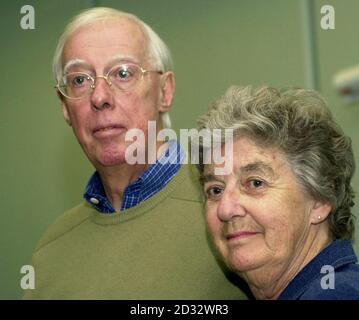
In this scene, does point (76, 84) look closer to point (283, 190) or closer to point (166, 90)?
point (166, 90)

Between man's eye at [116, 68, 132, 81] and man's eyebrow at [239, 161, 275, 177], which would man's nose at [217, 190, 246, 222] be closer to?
man's eyebrow at [239, 161, 275, 177]

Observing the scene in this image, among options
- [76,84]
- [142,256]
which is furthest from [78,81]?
[142,256]

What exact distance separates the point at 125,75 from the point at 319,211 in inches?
20.4

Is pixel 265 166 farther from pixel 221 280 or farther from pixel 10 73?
pixel 10 73

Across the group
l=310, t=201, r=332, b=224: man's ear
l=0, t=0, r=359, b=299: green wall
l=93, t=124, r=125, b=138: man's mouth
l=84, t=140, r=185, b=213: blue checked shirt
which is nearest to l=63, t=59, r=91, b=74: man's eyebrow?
l=93, t=124, r=125, b=138: man's mouth

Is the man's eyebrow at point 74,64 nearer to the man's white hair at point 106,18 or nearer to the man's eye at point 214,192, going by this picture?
the man's white hair at point 106,18

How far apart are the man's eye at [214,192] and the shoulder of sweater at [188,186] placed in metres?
0.14

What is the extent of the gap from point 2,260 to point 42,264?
1.46 ft

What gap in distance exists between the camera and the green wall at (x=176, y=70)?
1.44m

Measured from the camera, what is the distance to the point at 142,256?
1.12 metres

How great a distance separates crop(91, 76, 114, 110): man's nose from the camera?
116cm

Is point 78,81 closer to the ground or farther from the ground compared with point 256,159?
farther from the ground

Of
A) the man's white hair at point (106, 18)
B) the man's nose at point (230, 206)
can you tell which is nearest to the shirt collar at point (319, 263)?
the man's nose at point (230, 206)

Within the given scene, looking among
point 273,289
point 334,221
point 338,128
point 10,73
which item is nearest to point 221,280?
point 273,289
